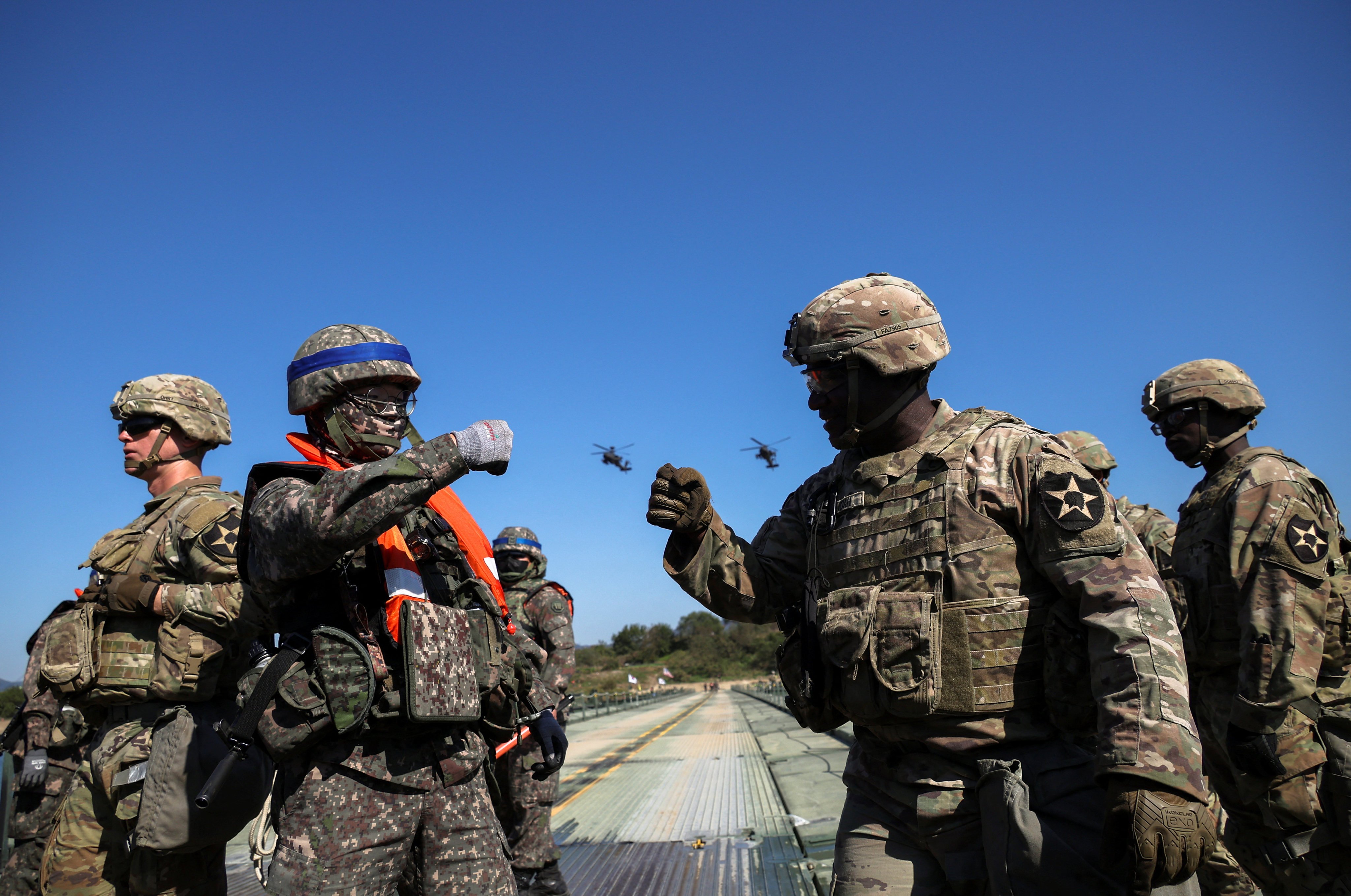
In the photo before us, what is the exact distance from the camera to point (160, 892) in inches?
152

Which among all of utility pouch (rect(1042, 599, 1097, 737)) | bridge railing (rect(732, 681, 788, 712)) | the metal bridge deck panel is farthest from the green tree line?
utility pouch (rect(1042, 599, 1097, 737))

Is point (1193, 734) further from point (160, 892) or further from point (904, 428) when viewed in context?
point (160, 892)

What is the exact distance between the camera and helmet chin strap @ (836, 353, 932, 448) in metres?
2.97

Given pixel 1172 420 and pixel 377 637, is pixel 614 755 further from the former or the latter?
pixel 377 637

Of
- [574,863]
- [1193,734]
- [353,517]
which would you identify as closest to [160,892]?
[353,517]

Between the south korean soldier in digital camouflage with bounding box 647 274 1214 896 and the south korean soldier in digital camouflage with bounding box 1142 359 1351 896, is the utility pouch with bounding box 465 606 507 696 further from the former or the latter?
the south korean soldier in digital camouflage with bounding box 1142 359 1351 896

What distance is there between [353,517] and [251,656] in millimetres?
1443

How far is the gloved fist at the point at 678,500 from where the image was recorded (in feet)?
10.1

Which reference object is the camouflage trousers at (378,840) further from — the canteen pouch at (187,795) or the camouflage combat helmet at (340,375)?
the camouflage combat helmet at (340,375)

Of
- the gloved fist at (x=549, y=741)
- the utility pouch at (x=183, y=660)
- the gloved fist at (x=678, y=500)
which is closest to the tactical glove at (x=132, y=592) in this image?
the utility pouch at (x=183, y=660)

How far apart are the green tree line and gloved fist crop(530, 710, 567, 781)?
75982 mm

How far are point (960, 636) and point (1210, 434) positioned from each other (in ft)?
10.00

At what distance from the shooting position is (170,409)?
4.65 m

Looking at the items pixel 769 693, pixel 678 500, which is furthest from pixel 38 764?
pixel 769 693
